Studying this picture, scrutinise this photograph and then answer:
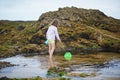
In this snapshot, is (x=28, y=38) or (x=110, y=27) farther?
(x=110, y=27)

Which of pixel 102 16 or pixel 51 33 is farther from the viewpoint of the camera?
pixel 102 16

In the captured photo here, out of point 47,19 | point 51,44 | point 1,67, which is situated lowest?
point 1,67

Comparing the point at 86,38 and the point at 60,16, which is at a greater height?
the point at 60,16

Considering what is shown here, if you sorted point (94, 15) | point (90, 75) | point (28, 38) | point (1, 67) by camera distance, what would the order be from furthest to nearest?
point (94, 15) → point (28, 38) → point (1, 67) → point (90, 75)

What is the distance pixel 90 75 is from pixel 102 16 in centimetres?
2522

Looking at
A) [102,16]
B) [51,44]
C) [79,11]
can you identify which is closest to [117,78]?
[51,44]

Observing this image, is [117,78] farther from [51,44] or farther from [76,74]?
[51,44]

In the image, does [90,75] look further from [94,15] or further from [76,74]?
[94,15]

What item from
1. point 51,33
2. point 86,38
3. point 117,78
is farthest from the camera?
point 86,38

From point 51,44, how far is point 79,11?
2059 centimetres

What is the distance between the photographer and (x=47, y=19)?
99.9ft

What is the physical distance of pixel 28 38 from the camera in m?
28.9

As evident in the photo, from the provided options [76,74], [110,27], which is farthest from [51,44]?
[110,27]

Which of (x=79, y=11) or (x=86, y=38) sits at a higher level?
(x=79, y=11)
